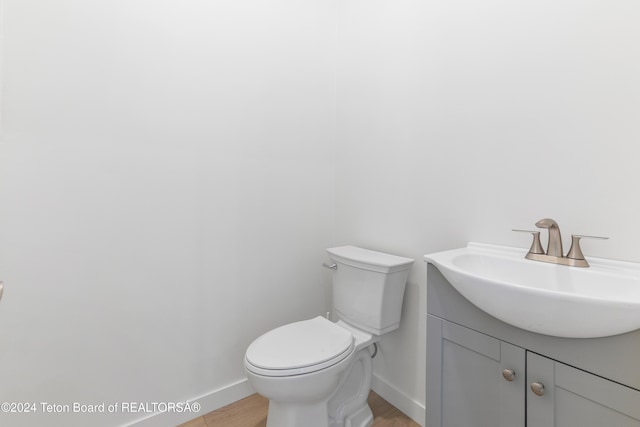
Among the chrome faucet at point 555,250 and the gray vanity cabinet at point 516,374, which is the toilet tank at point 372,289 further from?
the chrome faucet at point 555,250

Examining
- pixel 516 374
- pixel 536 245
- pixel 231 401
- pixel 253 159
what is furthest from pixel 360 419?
pixel 253 159

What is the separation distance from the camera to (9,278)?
1.12m

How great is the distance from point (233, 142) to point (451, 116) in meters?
1.04

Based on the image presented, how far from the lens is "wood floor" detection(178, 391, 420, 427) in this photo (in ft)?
4.77

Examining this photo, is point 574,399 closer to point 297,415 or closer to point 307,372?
point 307,372

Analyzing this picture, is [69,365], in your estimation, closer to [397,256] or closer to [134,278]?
[134,278]

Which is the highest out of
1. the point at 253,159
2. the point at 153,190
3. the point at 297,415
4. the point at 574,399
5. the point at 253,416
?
the point at 253,159

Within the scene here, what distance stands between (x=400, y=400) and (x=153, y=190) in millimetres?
1571

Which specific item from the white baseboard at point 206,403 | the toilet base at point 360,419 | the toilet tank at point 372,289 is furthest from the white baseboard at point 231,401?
the toilet tank at point 372,289

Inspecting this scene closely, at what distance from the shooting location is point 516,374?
2.72 feet

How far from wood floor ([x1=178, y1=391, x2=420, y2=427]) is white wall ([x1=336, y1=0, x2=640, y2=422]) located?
0.11 meters

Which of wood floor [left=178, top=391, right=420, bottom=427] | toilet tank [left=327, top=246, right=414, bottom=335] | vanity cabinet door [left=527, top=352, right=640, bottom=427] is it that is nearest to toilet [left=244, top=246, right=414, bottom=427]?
toilet tank [left=327, top=246, right=414, bottom=335]

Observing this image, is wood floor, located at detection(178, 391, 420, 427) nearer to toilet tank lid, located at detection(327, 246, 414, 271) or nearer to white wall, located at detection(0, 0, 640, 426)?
white wall, located at detection(0, 0, 640, 426)

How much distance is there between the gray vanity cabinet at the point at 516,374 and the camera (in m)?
0.67
